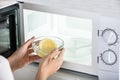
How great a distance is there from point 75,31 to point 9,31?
357 mm

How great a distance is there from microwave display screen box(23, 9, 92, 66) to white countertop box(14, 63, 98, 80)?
0.22 ft

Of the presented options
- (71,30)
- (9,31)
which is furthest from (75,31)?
(9,31)

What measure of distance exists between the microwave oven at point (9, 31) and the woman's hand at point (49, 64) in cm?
38

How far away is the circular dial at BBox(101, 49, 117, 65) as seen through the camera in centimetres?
148

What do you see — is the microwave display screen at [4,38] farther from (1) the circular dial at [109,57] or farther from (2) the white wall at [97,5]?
(1) the circular dial at [109,57]

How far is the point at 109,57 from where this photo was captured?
1.49 metres

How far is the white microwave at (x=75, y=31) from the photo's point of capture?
151 centimetres

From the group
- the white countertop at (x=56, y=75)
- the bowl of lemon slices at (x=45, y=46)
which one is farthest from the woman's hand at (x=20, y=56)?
the white countertop at (x=56, y=75)

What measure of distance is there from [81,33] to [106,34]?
0.18m

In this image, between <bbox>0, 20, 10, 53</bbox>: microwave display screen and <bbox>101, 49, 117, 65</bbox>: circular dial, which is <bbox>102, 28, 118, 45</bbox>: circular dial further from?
<bbox>0, 20, 10, 53</bbox>: microwave display screen

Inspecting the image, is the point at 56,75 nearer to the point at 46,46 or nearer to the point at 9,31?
the point at 46,46

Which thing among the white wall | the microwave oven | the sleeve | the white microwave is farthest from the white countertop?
the sleeve

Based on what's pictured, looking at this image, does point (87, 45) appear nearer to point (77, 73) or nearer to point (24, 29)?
point (77, 73)

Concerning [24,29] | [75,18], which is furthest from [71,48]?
[24,29]
